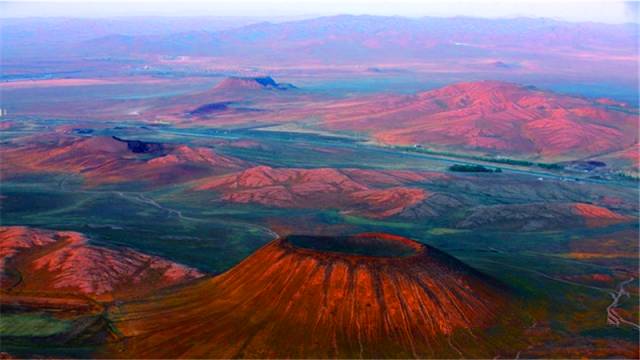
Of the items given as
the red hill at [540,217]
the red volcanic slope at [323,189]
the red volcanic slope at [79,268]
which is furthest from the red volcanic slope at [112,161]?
the red hill at [540,217]

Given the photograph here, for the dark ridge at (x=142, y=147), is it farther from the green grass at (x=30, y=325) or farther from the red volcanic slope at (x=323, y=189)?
the green grass at (x=30, y=325)

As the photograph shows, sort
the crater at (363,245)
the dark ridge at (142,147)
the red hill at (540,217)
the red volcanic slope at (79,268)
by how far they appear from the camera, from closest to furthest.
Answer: the crater at (363,245) < the red volcanic slope at (79,268) < the red hill at (540,217) < the dark ridge at (142,147)

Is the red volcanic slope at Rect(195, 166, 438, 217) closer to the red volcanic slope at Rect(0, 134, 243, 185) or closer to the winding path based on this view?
the red volcanic slope at Rect(0, 134, 243, 185)

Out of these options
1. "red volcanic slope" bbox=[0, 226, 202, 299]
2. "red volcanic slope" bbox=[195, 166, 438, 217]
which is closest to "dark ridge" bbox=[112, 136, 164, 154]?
"red volcanic slope" bbox=[195, 166, 438, 217]

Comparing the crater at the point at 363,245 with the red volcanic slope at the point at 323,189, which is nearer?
the crater at the point at 363,245

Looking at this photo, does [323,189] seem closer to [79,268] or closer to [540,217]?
[540,217]

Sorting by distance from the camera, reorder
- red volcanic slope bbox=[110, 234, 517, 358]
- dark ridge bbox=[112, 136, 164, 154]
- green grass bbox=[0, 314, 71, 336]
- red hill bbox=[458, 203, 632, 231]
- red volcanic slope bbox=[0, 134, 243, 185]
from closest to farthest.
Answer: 1. red volcanic slope bbox=[110, 234, 517, 358]
2. green grass bbox=[0, 314, 71, 336]
3. red hill bbox=[458, 203, 632, 231]
4. red volcanic slope bbox=[0, 134, 243, 185]
5. dark ridge bbox=[112, 136, 164, 154]
